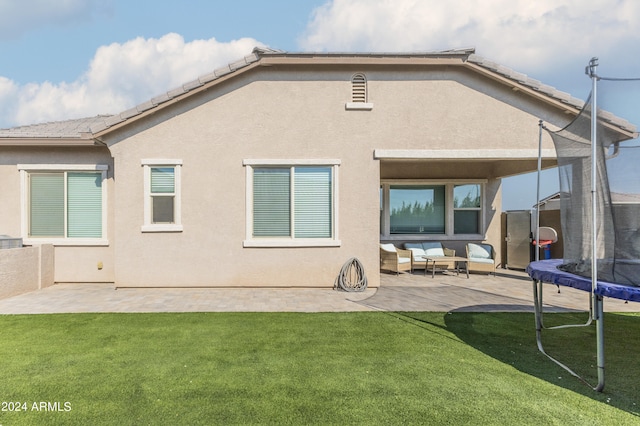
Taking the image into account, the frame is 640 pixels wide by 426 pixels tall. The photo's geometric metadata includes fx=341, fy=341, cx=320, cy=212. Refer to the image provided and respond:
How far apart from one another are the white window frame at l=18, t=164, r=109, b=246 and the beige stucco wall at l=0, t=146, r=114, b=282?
9 cm

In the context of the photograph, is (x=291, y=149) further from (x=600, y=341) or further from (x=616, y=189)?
(x=600, y=341)

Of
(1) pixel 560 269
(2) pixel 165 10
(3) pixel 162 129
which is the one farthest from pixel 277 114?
(1) pixel 560 269

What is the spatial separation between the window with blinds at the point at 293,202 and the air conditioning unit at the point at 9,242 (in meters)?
6.14

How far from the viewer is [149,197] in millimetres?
8914

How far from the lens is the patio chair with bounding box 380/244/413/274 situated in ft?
36.1

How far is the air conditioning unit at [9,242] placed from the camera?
8.49 m

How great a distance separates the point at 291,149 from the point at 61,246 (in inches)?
281

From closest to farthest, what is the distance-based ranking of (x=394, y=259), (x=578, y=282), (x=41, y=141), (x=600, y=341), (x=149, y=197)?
(x=600, y=341) < (x=578, y=282) < (x=149, y=197) < (x=41, y=141) < (x=394, y=259)

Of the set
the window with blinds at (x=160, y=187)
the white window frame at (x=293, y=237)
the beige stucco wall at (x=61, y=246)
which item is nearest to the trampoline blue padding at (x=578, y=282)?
the white window frame at (x=293, y=237)

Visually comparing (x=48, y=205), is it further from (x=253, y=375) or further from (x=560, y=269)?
(x=560, y=269)

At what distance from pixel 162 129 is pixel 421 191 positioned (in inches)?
352

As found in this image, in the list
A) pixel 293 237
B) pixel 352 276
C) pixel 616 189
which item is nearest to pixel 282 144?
pixel 293 237

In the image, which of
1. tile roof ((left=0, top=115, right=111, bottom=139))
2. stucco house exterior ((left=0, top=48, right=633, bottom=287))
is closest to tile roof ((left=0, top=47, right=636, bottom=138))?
stucco house exterior ((left=0, top=48, right=633, bottom=287))

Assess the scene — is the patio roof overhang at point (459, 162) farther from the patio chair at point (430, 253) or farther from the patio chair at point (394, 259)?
the patio chair at point (394, 259)
